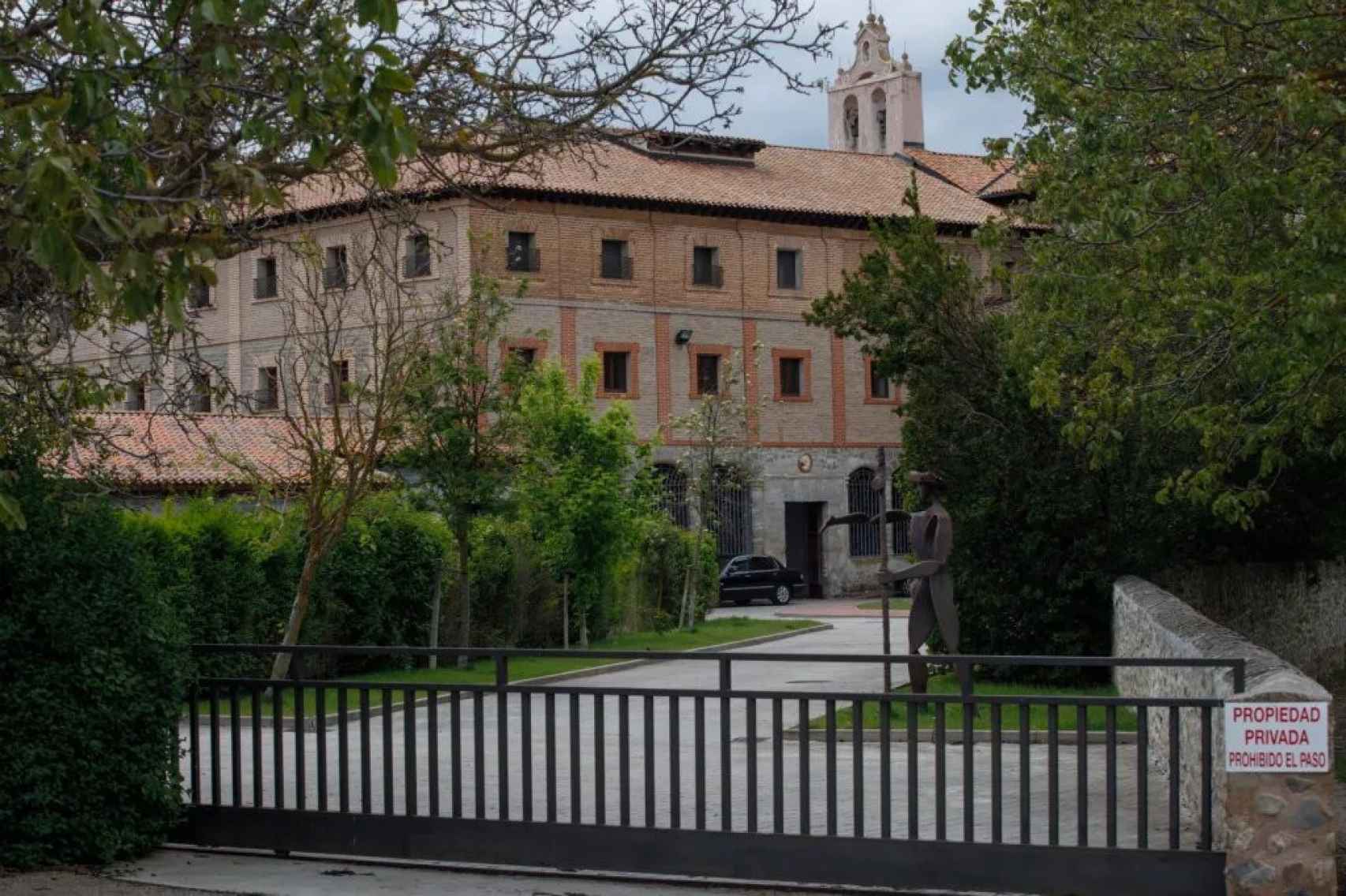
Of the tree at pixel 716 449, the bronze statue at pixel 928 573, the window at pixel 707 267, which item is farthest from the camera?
the window at pixel 707 267

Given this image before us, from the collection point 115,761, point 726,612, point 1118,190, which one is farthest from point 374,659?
point 726,612

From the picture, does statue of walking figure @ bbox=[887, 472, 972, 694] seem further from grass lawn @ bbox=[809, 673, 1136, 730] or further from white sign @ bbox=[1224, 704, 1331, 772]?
white sign @ bbox=[1224, 704, 1331, 772]

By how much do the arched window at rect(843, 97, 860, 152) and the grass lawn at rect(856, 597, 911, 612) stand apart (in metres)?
53.4

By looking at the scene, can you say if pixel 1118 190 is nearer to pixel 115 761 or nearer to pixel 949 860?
pixel 949 860

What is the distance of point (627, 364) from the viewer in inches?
2063

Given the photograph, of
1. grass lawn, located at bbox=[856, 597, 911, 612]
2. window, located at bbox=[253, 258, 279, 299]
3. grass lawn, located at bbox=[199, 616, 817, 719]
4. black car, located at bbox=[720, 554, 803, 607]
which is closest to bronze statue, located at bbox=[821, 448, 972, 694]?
grass lawn, located at bbox=[199, 616, 817, 719]

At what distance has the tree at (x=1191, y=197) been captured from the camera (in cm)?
1307

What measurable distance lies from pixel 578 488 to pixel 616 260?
2284 centimetres

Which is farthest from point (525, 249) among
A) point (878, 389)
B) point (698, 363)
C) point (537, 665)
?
point (537, 665)

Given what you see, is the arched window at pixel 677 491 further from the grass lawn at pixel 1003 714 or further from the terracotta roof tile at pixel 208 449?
the grass lawn at pixel 1003 714

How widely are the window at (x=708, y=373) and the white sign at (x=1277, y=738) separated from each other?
45.3 meters

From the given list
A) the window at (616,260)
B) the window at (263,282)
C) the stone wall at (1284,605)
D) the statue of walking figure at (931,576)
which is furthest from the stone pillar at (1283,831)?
the window at (263,282)

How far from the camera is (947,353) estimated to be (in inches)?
843

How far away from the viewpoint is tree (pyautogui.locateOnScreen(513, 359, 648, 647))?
2977cm
